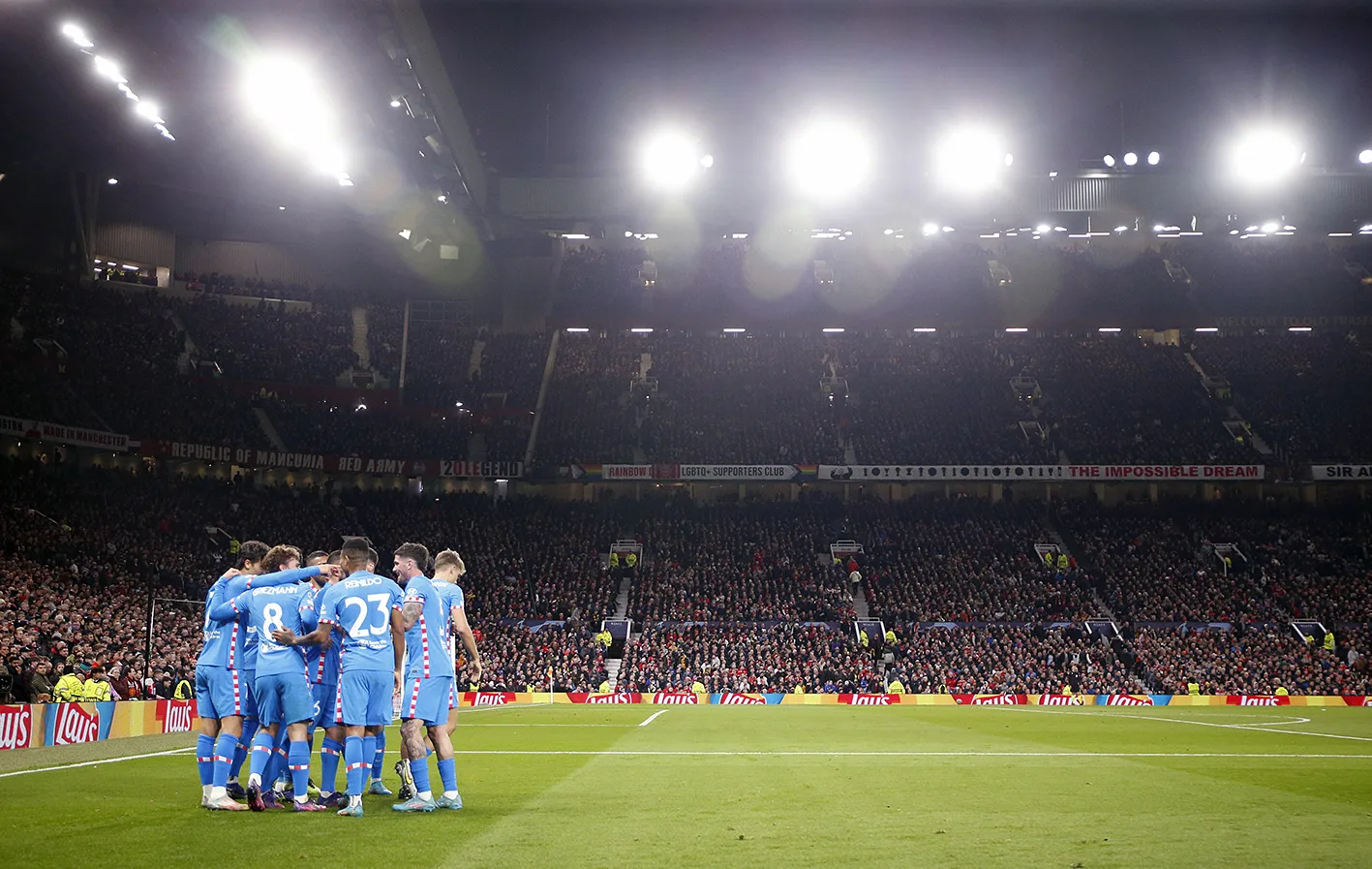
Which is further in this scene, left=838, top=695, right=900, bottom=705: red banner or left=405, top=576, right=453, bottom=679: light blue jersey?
left=838, top=695, right=900, bottom=705: red banner

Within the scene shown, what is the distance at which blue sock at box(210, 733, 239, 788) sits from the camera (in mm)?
10172

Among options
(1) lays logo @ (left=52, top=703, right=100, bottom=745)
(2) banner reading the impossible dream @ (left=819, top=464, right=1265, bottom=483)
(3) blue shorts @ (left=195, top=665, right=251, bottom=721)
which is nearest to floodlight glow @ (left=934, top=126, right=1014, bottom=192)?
(2) banner reading the impossible dream @ (left=819, top=464, right=1265, bottom=483)

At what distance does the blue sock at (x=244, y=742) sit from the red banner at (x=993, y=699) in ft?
108

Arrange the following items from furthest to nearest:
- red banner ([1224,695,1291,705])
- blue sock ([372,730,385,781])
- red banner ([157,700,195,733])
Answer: red banner ([1224,695,1291,705]) < red banner ([157,700,195,733]) < blue sock ([372,730,385,781])

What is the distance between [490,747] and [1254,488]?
1942 inches

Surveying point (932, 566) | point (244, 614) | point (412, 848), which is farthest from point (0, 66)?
point (932, 566)

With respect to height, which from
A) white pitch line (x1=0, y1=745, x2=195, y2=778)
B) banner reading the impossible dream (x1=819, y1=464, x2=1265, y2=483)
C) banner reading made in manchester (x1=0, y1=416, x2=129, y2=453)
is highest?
banner reading the impossible dream (x1=819, y1=464, x2=1265, y2=483)

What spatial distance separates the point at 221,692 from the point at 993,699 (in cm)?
3399

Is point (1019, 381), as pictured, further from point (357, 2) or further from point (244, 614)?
point (244, 614)

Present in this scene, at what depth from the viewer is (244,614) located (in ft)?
34.0

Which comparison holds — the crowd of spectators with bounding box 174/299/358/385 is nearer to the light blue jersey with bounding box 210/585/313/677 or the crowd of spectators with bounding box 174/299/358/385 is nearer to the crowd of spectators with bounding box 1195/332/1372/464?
the crowd of spectators with bounding box 1195/332/1372/464

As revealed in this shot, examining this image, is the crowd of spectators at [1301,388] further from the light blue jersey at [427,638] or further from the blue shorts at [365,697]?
the blue shorts at [365,697]

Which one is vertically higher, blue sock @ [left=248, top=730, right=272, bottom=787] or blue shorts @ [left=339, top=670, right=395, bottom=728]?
blue shorts @ [left=339, top=670, right=395, bottom=728]

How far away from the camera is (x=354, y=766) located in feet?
31.3
